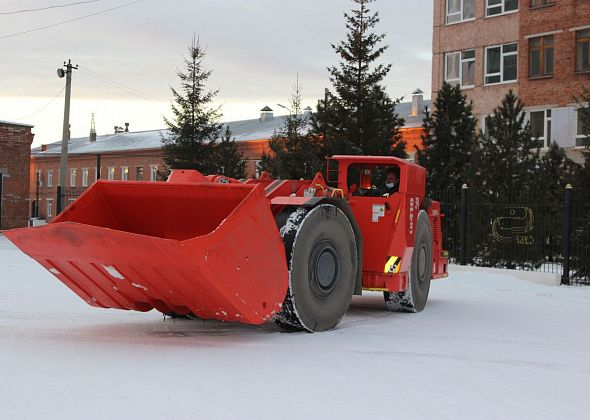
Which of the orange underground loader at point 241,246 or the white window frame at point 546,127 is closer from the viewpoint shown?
the orange underground loader at point 241,246

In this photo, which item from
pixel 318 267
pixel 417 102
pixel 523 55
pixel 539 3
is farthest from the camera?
pixel 417 102

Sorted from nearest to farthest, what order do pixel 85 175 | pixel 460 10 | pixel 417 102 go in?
pixel 460 10, pixel 417 102, pixel 85 175

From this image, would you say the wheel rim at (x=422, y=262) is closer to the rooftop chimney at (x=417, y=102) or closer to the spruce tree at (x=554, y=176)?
the spruce tree at (x=554, y=176)

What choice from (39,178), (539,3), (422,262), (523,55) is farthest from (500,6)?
(39,178)

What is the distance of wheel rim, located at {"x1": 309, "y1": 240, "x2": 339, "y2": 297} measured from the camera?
866 centimetres

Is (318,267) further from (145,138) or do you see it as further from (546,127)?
(145,138)

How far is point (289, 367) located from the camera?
22.3 ft

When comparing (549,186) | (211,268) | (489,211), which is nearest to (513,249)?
(489,211)

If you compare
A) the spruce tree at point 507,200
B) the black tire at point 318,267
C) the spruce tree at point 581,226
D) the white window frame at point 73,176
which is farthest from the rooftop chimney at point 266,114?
the black tire at point 318,267

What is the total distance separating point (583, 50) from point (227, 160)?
1617 centimetres

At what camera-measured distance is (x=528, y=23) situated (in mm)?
36000

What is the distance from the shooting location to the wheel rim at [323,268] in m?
8.66

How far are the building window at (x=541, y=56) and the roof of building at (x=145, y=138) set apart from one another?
71.2 feet

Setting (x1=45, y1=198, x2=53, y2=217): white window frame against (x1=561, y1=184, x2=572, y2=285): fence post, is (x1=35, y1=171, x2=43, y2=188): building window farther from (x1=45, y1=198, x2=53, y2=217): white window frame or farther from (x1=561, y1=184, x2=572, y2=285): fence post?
(x1=561, y1=184, x2=572, y2=285): fence post
